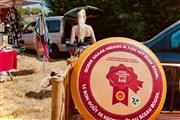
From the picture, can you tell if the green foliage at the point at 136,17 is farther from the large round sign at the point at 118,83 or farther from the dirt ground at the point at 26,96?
the large round sign at the point at 118,83

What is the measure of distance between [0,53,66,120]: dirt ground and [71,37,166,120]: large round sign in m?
4.73

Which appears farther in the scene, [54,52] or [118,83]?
[54,52]

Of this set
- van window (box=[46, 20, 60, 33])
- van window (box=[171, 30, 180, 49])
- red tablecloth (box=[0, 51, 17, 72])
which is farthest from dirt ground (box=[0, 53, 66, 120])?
van window (box=[46, 20, 60, 33])

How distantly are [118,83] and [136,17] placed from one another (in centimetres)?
1645

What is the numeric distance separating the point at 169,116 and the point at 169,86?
0.65 metres

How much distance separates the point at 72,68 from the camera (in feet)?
12.6

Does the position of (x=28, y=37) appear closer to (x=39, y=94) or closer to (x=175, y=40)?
(x=39, y=94)

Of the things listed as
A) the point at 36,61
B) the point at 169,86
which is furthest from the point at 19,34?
the point at 169,86

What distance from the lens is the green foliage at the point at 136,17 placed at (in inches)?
779

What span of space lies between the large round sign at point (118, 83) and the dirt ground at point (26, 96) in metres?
4.73

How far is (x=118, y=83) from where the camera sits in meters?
3.54

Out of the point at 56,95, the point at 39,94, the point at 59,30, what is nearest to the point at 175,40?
the point at 39,94

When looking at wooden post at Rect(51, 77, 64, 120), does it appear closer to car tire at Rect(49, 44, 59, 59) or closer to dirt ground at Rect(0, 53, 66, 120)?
dirt ground at Rect(0, 53, 66, 120)

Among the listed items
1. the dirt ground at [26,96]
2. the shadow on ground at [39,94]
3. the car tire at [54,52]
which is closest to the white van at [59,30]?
the car tire at [54,52]
